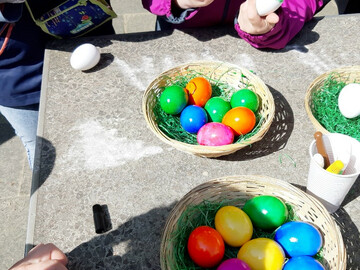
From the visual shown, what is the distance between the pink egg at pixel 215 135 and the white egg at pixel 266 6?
398 mm

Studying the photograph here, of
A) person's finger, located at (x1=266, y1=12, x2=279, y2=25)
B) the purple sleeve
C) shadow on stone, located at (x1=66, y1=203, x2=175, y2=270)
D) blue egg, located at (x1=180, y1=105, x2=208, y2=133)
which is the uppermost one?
person's finger, located at (x1=266, y1=12, x2=279, y2=25)

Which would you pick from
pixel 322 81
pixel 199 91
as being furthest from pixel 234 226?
pixel 322 81

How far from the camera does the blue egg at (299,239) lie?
0.81 m

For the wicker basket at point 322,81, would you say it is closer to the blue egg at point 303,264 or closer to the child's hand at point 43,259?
the blue egg at point 303,264

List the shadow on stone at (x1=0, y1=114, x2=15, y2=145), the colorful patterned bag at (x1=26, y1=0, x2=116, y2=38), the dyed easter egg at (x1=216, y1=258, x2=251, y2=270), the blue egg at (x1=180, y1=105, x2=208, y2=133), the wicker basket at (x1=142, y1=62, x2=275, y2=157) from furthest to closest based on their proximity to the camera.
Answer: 1. the shadow on stone at (x1=0, y1=114, x2=15, y2=145)
2. the colorful patterned bag at (x1=26, y1=0, x2=116, y2=38)
3. the blue egg at (x1=180, y1=105, x2=208, y2=133)
4. the wicker basket at (x1=142, y1=62, x2=275, y2=157)
5. the dyed easter egg at (x1=216, y1=258, x2=251, y2=270)

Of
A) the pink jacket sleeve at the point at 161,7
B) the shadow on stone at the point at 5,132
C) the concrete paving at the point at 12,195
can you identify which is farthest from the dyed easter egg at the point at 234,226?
the shadow on stone at the point at 5,132

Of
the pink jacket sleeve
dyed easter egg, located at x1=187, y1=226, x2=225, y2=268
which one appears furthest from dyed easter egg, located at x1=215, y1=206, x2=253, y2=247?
the pink jacket sleeve

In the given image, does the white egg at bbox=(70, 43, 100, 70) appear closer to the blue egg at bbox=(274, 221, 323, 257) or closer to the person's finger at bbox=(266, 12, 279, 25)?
the person's finger at bbox=(266, 12, 279, 25)

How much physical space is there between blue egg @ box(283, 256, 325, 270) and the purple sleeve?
0.78 meters

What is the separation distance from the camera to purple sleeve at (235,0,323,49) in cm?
127

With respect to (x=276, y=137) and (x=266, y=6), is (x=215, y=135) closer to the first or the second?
(x=276, y=137)

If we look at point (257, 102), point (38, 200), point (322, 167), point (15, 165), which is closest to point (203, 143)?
point (257, 102)

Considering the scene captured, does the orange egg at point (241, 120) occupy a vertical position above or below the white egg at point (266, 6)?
below

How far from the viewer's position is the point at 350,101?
1070 mm
